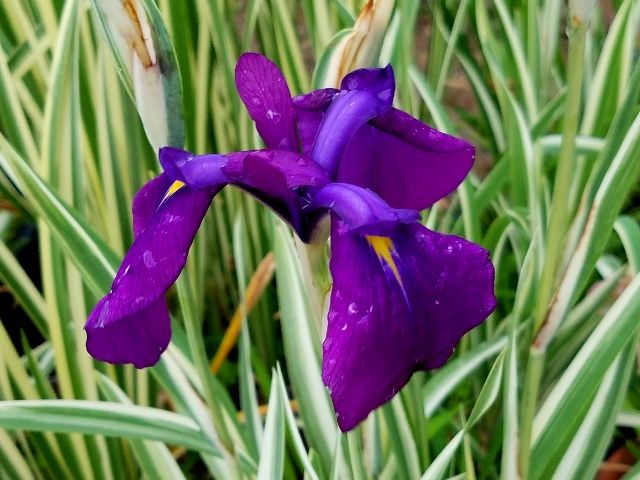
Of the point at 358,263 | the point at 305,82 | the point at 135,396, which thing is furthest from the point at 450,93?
the point at 358,263

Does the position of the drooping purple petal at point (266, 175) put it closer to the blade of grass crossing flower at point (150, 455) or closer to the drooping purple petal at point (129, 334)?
the drooping purple petal at point (129, 334)

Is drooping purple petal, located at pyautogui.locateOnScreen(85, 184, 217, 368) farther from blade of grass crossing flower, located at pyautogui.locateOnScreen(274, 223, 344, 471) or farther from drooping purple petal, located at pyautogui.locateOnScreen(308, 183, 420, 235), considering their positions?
blade of grass crossing flower, located at pyautogui.locateOnScreen(274, 223, 344, 471)

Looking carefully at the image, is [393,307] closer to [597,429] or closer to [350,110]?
[350,110]

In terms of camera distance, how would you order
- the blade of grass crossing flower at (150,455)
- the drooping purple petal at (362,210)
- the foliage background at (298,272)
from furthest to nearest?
the blade of grass crossing flower at (150,455)
the foliage background at (298,272)
the drooping purple petal at (362,210)

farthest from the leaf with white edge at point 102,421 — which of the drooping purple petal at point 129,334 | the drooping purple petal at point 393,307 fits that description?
the drooping purple petal at point 393,307

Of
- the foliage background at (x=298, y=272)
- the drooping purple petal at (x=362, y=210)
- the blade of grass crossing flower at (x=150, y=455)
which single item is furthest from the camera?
the blade of grass crossing flower at (x=150, y=455)

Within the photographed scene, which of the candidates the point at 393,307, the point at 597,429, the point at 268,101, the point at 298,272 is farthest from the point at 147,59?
the point at 597,429
